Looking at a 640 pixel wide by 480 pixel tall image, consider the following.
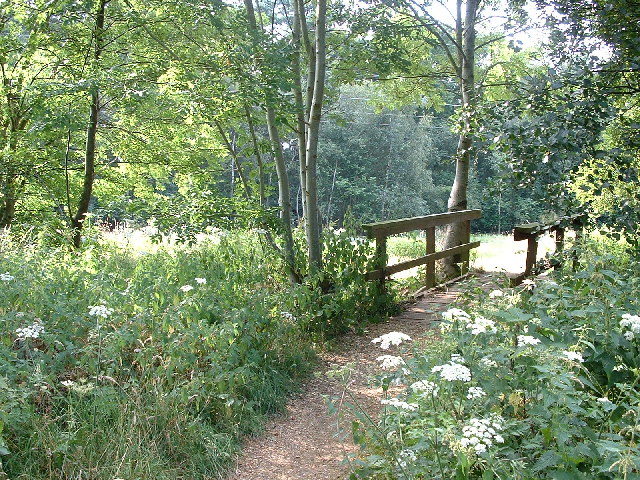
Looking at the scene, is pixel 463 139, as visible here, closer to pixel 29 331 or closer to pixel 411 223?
pixel 411 223

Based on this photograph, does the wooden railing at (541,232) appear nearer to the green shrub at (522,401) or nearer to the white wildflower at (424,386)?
the green shrub at (522,401)

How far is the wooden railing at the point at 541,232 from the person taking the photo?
15.8 feet

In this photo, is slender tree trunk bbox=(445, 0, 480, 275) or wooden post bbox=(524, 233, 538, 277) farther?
slender tree trunk bbox=(445, 0, 480, 275)

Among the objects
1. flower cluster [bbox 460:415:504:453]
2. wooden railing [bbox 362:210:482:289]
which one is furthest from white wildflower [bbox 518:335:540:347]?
wooden railing [bbox 362:210:482:289]

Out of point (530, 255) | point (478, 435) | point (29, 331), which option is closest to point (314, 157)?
point (530, 255)

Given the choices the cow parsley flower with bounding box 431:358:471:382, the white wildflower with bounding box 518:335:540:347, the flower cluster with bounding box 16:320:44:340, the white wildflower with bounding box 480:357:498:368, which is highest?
the white wildflower with bounding box 518:335:540:347

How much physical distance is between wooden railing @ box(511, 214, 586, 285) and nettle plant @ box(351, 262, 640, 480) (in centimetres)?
142

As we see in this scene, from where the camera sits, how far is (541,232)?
657 centimetres

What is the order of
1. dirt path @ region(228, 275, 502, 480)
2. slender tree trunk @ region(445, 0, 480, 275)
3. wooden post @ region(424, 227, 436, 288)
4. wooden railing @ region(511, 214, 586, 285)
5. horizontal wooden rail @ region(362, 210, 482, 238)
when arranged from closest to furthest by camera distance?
dirt path @ region(228, 275, 502, 480)
wooden railing @ region(511, 214, 586, 285)
horizontal wooden rail @ region(362, 210, 482, 238)
wooden post @ region(424, 227, 436, 288)
slender tree trunk @ region(445, 0, 480, 275)

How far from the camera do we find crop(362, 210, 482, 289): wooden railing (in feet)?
22.9

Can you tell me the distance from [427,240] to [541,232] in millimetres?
1995

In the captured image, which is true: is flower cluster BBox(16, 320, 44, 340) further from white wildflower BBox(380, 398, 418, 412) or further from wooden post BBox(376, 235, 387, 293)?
wooden post BBox(376, 235, 387, 293)

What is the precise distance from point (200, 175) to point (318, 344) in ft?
14.3

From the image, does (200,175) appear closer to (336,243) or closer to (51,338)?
(336,243)
